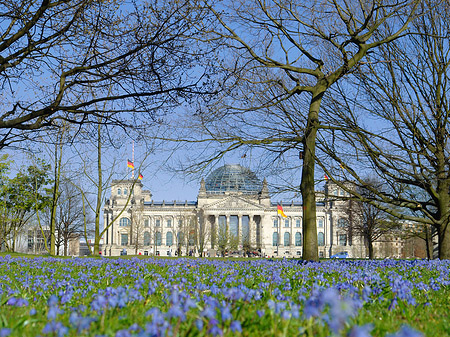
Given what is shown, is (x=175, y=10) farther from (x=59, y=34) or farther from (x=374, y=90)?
(x=374, y=90)

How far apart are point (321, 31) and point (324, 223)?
116074 millimetres

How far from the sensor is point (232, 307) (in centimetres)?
299

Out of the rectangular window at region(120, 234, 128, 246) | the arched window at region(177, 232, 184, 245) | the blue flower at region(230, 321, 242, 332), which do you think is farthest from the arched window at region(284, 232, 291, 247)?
the blue flower at region(230, 321, 242, 332)

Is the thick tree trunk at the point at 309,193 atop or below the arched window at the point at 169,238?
atop

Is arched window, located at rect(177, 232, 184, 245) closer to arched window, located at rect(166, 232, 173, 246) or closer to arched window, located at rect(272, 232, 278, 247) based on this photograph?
arched window, located at rect(166, 232, 173, 246)

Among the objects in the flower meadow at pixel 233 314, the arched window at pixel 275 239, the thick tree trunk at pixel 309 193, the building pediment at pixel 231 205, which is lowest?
the arched window at pixel 275 239

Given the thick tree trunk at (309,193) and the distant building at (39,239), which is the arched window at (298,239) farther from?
the thick tree trunk at (309,193)

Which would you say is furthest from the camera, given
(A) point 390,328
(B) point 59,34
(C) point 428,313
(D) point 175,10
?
(B) point 59,34

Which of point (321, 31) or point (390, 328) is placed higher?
point (321, 31)

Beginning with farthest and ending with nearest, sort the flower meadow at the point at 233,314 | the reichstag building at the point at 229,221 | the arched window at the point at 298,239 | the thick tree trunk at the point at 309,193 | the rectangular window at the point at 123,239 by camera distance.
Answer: the arched window at the point at 298,239
the rectangular window at the point at 123,239
the reichstag building at the point at 229,221
the thick tree trunk at the point at 309,193
the flower meadow at the point at 233,314

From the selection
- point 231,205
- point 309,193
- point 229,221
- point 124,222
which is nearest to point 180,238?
point 231,205

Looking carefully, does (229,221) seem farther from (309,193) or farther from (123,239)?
(309,193)

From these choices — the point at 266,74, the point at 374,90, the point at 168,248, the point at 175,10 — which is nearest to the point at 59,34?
the point at 175,10

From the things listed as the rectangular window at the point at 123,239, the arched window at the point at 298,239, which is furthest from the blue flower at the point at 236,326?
the rectangular window at the point at 123,239
